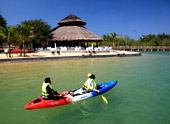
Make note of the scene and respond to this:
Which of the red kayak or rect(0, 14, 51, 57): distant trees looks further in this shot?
rect(0, 14, 51, 57): distant trees

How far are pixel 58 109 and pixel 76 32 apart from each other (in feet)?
Result: 105

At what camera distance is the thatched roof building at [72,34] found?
3444cm

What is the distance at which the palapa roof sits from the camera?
34494 millimetres

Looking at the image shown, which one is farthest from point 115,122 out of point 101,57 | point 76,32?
point 76,32

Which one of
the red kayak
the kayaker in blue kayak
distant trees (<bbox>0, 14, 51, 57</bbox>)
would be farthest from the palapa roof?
the red kayak

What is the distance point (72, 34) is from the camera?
36156mm

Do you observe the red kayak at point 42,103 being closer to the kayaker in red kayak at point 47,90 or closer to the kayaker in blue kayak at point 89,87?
the kayaker in red kayak at point 47,90

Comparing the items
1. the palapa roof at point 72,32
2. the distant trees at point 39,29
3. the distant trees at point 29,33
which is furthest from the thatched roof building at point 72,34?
the distant trees at point 29,33

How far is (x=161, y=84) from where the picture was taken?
10430mm

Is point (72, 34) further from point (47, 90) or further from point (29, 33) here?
point (47, 90)

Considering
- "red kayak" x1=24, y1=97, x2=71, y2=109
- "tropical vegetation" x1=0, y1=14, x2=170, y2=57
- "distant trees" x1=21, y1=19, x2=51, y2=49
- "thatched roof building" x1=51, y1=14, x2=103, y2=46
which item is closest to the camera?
"red kayak" x1=24, y1=97, x2=71, y2=109

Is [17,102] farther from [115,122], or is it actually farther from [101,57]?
[101,57]

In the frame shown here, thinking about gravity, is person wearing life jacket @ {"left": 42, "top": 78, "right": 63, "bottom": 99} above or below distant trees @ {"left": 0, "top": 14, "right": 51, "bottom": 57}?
below

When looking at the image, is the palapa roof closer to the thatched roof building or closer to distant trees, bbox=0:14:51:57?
the thatched roof building
